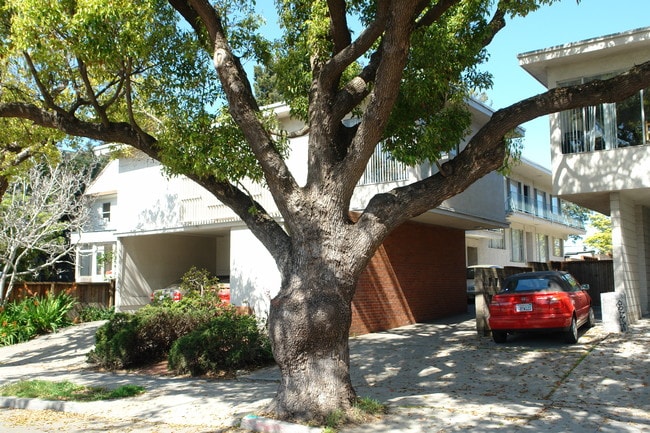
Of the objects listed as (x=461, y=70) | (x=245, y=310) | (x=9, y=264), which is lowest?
(x=245, y=310)

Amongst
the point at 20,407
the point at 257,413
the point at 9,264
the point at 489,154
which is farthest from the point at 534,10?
the point at 9,264

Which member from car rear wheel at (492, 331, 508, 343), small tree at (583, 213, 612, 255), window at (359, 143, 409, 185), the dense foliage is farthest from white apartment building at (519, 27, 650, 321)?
small tree at (583, 213, 612, 255)

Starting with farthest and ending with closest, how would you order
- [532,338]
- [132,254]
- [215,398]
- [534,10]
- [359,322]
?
[132,254]
[359,322]
[532,338]
[534,10]
[215,398]

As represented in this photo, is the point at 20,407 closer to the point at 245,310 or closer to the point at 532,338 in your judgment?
the point at 245,310

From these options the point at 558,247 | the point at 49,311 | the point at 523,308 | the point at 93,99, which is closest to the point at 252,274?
the point at 93,99

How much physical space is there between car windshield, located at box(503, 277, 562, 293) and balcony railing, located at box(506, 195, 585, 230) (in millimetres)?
17711

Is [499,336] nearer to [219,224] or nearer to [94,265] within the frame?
[219,224]

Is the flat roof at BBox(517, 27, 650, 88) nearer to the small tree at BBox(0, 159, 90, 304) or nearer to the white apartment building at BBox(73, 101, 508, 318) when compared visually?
the white apartment building at BBox(73, 101, 508, 318)

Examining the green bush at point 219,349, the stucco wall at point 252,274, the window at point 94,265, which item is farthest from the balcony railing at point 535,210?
the green bush at point 219,349

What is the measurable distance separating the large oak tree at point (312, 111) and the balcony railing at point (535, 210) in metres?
21.2

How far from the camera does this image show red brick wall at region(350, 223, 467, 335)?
16391 millimetres

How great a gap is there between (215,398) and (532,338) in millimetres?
7816

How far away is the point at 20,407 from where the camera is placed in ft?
32.1

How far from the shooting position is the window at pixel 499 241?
34.1m
